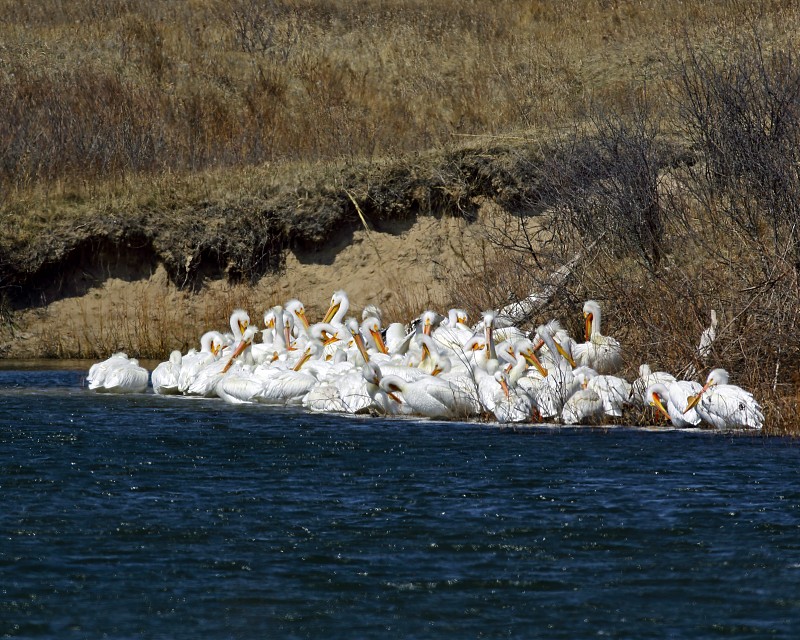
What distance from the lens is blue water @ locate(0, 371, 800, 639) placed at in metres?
6.87

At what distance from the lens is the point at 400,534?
27.9 ft

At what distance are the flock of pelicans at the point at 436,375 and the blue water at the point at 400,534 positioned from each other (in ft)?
1.42

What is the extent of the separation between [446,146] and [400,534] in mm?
16767

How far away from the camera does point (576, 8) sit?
34.3 meters

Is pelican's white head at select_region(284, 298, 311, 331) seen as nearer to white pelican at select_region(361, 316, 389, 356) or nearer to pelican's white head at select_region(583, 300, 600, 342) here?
white pelican at select_region(361, 316, 389, 356)

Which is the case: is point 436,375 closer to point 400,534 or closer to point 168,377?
point 168,377

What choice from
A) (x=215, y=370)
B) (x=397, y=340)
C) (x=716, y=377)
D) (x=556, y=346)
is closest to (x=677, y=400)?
(x=716, y=377)

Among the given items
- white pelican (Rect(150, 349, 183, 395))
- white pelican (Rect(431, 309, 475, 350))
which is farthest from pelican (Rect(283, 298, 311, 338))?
white pelican (Rect(431, 309, 475, 350))

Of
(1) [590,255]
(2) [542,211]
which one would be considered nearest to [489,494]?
(1) [590,255]

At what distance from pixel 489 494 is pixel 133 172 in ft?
57.8

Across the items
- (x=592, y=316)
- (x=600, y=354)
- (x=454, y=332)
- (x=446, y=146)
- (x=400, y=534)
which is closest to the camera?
(x=400, y=534)

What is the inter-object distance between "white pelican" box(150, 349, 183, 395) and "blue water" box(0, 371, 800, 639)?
3.85 m

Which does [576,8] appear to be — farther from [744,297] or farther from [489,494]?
[489,494]

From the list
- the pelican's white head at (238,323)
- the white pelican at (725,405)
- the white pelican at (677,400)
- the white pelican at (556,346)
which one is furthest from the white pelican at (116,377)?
the white pelican at (725,405)
